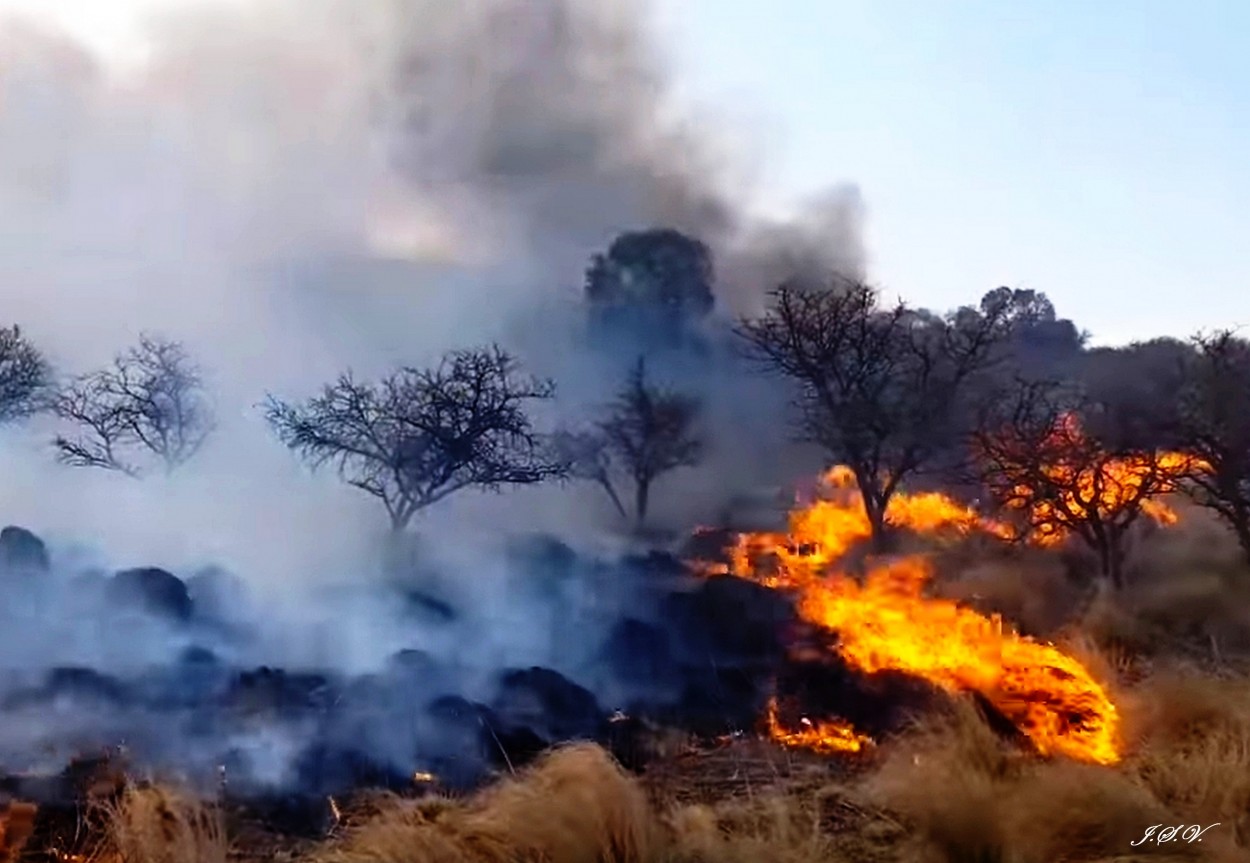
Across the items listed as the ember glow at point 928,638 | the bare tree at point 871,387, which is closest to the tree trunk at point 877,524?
the bare tree at point 871,387

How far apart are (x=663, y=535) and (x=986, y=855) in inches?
1007

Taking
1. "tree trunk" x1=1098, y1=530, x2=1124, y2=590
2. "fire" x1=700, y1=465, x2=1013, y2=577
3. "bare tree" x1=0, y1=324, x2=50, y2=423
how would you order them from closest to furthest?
"tree trunk" x1=1098, y1=530, x2=1124, y2=590, "fire" x1=700, y1=465, x2=1013, y2=577, "bare tree" x1=0, y1=324, x2=50, y2=423

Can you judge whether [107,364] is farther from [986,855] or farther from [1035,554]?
[986,855]

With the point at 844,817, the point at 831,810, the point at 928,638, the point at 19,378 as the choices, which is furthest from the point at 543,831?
the point at 19,378

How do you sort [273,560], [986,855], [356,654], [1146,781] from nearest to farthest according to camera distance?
[986,855]
[1146,781]
[356,654]
[273,560]

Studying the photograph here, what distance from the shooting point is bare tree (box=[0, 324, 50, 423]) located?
3022 centimetres

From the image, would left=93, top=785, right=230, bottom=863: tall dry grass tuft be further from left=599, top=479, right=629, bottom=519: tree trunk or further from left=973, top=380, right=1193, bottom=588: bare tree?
left=599, top=479, right=629, bottom=519: tree trunk

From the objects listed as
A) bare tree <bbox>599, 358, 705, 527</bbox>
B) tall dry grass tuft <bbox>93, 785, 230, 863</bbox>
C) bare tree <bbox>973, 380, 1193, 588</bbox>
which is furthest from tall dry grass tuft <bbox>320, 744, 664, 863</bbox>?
bare tree <bbox>599, 358, 705, 527</bbox>

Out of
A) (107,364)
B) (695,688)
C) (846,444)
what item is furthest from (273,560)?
(107,364)

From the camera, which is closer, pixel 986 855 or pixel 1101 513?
pixel 986 855

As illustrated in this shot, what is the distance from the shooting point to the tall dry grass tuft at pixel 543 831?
5.54m

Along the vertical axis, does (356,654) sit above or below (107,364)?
below

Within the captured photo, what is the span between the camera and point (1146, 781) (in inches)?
281

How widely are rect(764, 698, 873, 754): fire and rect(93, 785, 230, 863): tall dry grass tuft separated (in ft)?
20.5
